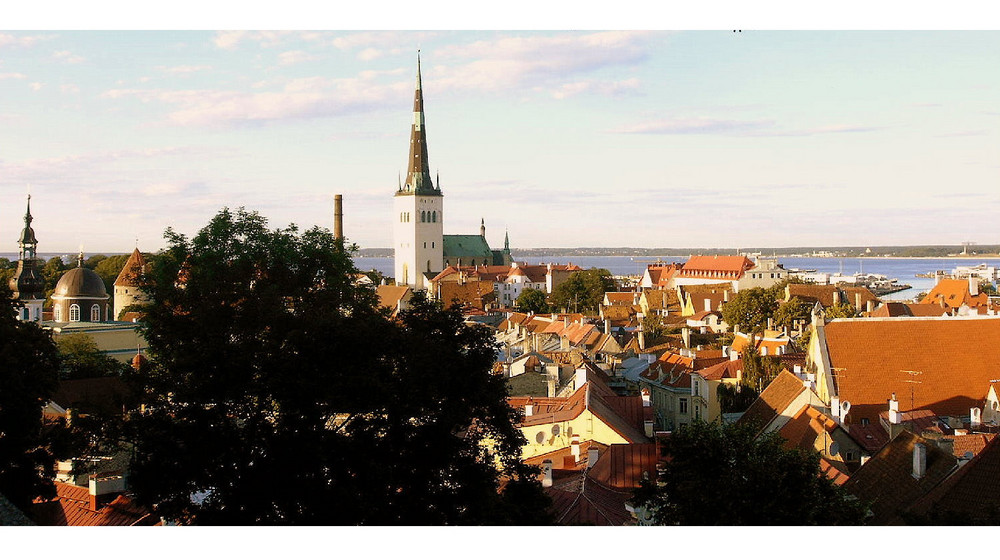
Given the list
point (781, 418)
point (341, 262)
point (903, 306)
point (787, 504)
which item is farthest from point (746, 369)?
point (903, 306)

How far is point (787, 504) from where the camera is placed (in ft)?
41.1

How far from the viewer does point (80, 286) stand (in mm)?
54562

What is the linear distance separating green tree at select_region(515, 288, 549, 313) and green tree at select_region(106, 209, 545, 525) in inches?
2711

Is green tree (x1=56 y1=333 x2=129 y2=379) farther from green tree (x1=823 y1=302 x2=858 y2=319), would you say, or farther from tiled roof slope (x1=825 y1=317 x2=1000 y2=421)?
green tree (x1=823 y1=302 x2=858 y2=319)

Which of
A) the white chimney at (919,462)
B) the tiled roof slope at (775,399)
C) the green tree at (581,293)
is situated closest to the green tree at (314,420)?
the white chimney at (919,462)

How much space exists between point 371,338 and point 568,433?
9.37 meters

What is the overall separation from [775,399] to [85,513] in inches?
582

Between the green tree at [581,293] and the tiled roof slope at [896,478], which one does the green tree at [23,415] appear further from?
the green tree at [581,293]

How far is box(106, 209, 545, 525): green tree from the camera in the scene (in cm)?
1337

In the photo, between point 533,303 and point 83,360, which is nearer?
point 83,360

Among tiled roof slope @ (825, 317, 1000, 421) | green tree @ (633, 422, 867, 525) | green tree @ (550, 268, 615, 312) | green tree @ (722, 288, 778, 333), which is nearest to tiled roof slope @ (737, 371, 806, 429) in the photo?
tiled roof slope @ (825, 317, 1000, 421)

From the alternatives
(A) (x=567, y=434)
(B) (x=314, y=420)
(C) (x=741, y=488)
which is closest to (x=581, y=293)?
(A) (x=567, y=434)

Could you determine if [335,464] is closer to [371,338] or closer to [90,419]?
[371,338]

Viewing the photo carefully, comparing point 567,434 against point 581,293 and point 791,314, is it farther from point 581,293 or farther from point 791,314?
point 581,293
